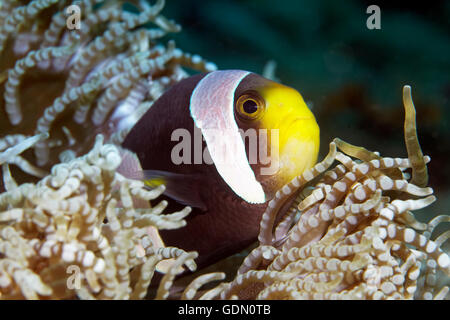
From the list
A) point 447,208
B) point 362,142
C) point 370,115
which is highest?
point 370,115

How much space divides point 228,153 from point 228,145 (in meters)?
0.02

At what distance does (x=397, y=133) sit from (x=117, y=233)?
2252mm

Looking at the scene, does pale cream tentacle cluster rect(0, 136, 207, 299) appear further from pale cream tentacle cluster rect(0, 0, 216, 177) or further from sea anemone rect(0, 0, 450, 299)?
pale cream tentacle cluster rect(0, 0, 216, 177)

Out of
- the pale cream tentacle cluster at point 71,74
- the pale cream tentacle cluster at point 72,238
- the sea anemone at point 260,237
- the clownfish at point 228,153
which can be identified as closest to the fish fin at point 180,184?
the clownfish at point 228,153

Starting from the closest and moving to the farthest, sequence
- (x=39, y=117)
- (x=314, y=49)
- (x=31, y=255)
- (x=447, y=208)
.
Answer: (x=31, y=255) → (x=39, y=117) → (x=447, y=208) → (x=314, y=49)

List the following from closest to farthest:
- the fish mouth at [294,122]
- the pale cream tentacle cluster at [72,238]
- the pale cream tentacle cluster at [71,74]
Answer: the pale cream tentacle cluster at [72,238] → the fish mouth at [294,122] → the pale cream tentacle cluster at [71,74]

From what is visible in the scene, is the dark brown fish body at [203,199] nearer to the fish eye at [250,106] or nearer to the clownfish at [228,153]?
the clownfish at [228,153]

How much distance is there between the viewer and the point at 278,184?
0.93 m

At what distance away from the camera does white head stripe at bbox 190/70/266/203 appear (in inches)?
36.8

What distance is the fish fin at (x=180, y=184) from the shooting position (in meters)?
0.95

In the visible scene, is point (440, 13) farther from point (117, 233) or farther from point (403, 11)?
point (117, 233)

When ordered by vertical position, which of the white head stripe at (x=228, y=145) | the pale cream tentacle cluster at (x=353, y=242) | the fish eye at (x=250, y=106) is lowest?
the pale cream tentacle cluster at (x=353, y=242)

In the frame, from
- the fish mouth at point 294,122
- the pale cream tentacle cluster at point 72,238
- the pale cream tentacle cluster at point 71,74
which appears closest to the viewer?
the pale cream tentacle cluster at point 72,238
